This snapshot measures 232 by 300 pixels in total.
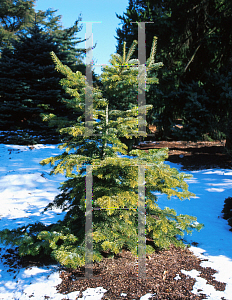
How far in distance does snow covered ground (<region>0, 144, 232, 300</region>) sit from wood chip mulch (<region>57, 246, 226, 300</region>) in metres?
0.09

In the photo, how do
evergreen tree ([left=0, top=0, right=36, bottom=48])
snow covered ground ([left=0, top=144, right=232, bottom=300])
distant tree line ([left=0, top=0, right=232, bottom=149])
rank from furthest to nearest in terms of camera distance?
evergreen tree ([left=0, top=0, right=36, bottom=48]), distant tree line ([left=0, top=0, right=232, bottom=149]), snow covered ground ([left=0, top=144, right=232, bottom=300])

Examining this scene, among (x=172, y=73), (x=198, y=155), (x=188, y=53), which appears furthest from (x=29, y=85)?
(x=198, y=155)

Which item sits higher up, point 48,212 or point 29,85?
point 29,85

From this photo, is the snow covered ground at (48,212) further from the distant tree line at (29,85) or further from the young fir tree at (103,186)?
the distant tree line at (29,85)

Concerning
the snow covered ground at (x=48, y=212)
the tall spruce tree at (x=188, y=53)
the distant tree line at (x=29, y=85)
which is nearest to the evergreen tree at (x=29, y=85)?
the distant tree line at (x=29, y=85)

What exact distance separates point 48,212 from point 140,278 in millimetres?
2829

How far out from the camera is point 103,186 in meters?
3.04

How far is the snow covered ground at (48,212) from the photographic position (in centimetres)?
A: 272

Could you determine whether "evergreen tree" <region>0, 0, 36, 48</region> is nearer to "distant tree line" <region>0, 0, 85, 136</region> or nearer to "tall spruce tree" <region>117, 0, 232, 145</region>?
"distant tree line" <region>0, 0, 85, 136</region>

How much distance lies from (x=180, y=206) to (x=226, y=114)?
5275mm

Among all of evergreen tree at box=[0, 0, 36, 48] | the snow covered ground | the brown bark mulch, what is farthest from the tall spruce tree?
evergreen tree at box=[0, 0, 36, 48]

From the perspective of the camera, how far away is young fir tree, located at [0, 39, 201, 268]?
2.75m

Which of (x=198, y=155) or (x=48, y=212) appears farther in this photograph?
(x=198, y=155)

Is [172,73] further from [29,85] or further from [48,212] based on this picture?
[48,212]
